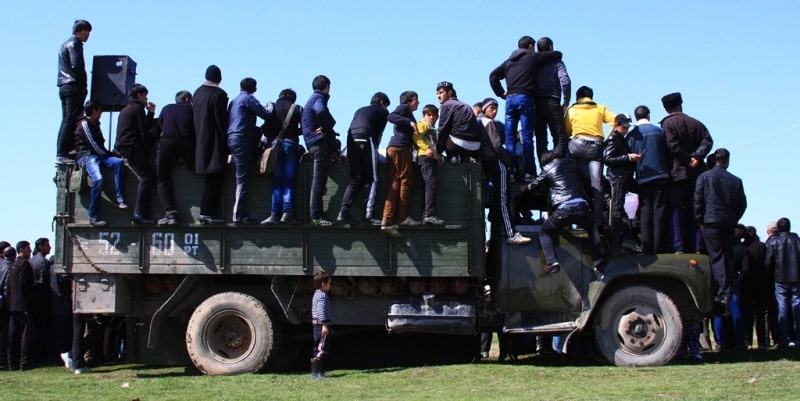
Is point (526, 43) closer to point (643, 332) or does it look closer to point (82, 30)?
point (643, 332)

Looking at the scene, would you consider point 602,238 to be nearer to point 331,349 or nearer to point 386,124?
point 386,124

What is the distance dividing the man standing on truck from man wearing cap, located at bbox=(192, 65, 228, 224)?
20.1 ft

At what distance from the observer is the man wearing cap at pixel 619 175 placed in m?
12.1

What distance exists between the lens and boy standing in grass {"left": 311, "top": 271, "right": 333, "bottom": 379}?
1152cm

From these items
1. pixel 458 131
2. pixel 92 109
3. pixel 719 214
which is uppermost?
pixel 92 109

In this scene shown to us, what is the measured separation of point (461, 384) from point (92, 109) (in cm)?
617

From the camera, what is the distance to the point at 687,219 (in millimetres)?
12609

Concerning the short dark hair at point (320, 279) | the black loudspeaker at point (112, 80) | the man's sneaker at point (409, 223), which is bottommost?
the short dark hair at point (320, 279)

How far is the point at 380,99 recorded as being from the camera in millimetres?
12508

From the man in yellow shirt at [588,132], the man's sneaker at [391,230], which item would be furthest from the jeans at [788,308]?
the man's sneaker at [391,230]

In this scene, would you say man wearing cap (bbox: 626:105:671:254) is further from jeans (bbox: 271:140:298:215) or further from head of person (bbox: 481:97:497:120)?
jeans (bbox: 271:140:298:215)

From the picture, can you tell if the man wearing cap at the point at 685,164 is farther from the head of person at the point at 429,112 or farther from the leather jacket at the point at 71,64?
the leather jacket at the point at 71,64

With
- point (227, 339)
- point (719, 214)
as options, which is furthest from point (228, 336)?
point (719, 214)

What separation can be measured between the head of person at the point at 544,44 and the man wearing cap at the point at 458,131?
1.95 meters
